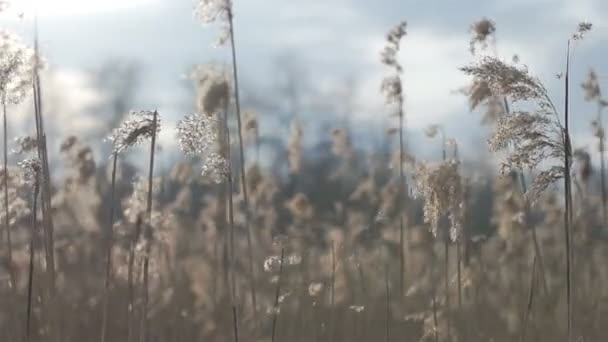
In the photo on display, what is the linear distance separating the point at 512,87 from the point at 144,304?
1331mm

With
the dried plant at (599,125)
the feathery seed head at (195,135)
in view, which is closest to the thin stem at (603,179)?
the dried plant at (599,125)

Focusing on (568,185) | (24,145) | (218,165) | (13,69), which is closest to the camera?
(568,185)

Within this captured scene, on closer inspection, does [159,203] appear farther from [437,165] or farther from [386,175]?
[386,175]

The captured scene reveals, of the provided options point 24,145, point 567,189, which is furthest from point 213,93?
point 567,189

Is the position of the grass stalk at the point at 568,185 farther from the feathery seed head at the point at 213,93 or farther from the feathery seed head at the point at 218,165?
the feathery seed head at the point at 213,93

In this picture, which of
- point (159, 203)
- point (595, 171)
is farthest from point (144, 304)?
point (595, 171)

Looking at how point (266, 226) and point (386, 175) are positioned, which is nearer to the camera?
point (266, 226)

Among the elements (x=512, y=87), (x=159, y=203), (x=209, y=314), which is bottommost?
(x=209, y=314)

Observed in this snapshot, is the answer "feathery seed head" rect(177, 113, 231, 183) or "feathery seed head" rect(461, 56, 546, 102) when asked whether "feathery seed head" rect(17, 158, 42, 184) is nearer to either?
"feathery seed head" rect(177, 113, 231, 183)

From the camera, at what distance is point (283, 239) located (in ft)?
10.4

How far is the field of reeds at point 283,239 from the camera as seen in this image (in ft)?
9.34

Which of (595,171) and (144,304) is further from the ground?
→ (595,171)

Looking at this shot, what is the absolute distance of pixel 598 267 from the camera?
6863 millimetres

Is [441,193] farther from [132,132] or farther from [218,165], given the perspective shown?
[132,132]
